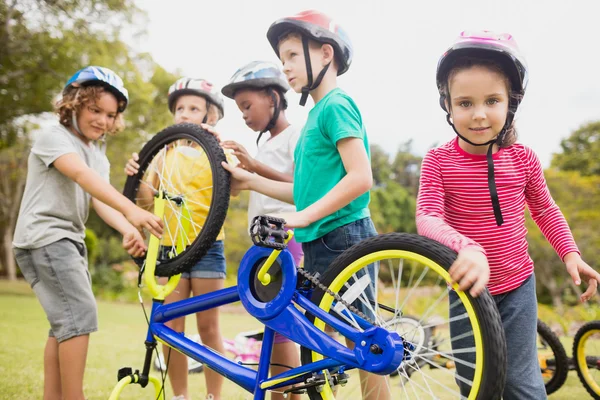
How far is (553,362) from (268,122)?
260 cm

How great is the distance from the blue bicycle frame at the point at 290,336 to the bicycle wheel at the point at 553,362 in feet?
7.67

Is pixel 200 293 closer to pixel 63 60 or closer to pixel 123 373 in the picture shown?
pixel 123 373

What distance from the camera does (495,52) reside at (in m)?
1.94

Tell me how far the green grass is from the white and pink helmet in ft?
8.60

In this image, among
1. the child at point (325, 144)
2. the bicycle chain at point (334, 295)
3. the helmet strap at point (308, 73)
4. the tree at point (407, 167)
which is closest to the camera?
the bicycle chain at point (334, 295)

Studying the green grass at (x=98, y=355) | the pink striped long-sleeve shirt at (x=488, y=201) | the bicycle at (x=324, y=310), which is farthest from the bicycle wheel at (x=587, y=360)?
the bicycle at (x=324, y=310)

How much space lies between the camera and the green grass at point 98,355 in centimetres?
365

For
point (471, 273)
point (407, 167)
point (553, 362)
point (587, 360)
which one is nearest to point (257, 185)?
point (471, 273)

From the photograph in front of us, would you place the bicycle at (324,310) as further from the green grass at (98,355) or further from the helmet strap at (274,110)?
the green grass at (98,355)

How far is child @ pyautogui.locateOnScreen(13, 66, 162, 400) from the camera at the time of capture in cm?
265

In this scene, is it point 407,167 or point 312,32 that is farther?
point 407,167

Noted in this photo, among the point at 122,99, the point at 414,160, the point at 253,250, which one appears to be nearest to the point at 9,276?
the point at 414,160

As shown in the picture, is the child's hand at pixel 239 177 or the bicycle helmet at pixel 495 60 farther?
the child's hand at pixel 239 177

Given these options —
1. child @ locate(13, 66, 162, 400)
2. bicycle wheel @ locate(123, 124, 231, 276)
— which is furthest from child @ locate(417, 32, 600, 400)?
child @ locate(13, 66, 162, 400)
